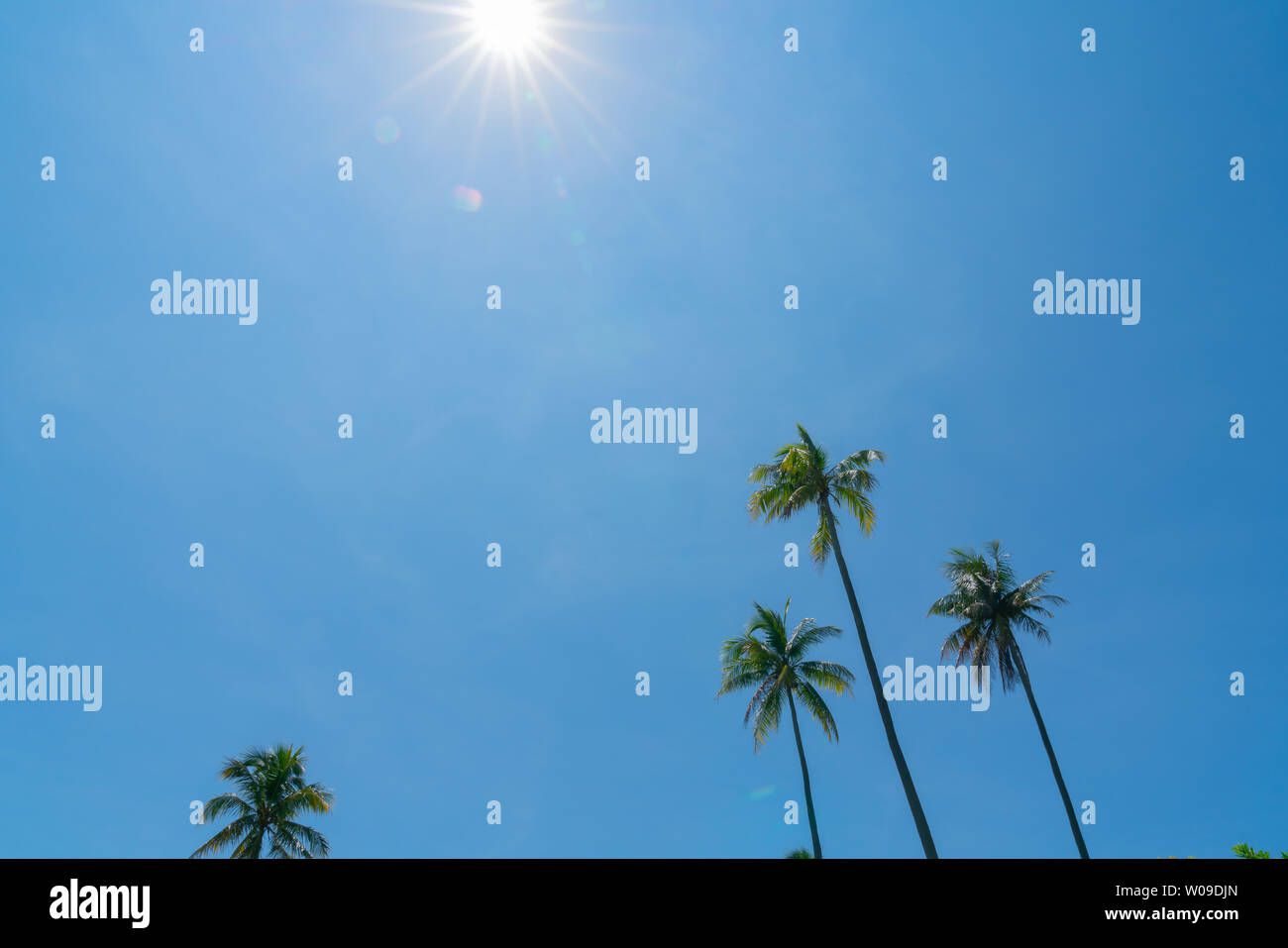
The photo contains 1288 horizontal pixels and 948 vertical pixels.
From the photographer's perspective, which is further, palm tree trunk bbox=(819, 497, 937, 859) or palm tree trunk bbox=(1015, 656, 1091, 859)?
palm tree trunk bbox=(1015, 656, 1091, 859)

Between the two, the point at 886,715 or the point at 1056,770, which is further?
the point at 1056,770

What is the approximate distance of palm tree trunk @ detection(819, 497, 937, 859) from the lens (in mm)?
20586

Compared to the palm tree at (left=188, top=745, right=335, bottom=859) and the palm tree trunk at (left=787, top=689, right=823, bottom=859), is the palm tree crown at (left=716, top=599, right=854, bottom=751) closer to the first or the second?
the palm tree trunk at (left=787, top=689, right=823, bottom=859)

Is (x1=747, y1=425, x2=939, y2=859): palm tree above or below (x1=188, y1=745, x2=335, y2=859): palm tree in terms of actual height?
above

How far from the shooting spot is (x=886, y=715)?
22.2 m

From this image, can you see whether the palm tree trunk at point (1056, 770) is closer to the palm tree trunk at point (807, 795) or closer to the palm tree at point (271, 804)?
the palm tree trunk at point (807, 795)

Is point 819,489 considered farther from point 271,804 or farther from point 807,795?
point 271,804

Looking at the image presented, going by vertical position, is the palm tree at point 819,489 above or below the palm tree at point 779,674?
above

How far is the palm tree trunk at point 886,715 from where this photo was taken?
20.6m

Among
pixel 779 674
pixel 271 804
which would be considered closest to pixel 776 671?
pixel 779 674

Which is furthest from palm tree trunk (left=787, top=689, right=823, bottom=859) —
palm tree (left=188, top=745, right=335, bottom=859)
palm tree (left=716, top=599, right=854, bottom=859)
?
palm tree (left=188, top=745, right=335, bottom=859)

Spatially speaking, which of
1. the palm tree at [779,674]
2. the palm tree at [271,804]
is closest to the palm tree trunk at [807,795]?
the palm tree at [779,674]
